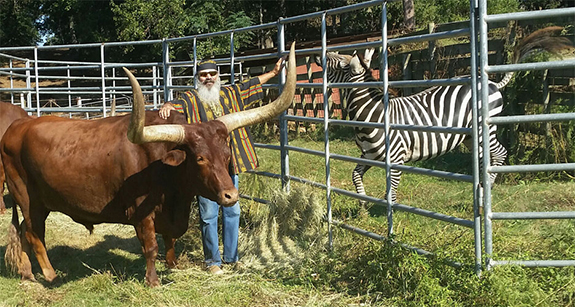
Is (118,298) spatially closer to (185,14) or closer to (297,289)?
(297,289)

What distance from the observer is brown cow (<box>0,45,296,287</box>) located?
5.18 meters

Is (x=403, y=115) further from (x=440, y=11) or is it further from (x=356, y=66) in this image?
(x=440, y=11)

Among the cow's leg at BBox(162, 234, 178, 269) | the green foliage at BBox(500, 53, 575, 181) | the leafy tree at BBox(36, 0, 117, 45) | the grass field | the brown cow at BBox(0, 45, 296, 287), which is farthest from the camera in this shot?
the leafy tree at BBox(36, 0, 117, 45)

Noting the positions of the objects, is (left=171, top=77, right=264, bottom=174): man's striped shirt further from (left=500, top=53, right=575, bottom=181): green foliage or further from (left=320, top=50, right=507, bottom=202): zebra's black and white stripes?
(left=500, top=53, right=575, bottom=181): green foliage

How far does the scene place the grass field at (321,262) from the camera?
4.49 m

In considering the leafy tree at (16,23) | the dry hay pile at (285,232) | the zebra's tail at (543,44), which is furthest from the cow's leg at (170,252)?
the leafy tree at (16,23)

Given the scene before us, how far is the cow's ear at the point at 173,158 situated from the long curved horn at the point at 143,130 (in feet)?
0.43

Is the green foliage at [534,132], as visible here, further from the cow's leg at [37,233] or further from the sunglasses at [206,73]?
the cow's leg at [37,233]

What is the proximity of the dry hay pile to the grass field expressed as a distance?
0.5 inches

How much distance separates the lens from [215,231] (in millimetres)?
6145

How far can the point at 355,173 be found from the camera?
7.68 m

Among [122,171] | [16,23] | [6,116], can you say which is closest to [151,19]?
[6,116]

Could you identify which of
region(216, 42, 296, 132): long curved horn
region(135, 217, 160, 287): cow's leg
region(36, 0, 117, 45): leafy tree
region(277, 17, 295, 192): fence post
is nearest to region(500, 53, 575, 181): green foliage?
region(277, 17, 295, 192): fence post

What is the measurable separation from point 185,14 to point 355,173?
19754mm
